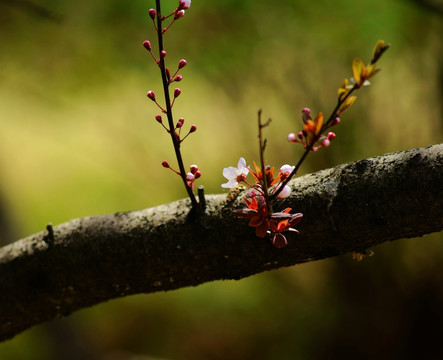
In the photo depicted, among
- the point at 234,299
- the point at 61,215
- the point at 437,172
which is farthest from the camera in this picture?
the point at 61,215

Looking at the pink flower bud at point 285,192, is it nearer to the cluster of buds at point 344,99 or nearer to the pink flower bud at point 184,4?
the cluster of buds at point 344,99

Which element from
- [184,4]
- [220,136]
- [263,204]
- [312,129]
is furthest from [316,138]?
[220,136]

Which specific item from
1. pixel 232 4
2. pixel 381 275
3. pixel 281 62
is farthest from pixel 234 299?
pixel 232 4

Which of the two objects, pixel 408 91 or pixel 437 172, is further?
pixel 408 91

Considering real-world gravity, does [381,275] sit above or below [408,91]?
below

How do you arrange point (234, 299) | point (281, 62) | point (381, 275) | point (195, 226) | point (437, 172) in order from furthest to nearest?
point (234, 299)
point (281, 62)
point (381, 275)
point (195, 226)
point (437, 172)

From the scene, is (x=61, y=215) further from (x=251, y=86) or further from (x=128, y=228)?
(x=128, y=228)

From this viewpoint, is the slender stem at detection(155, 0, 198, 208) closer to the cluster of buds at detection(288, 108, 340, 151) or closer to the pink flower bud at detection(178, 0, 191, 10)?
the pink flower bud at detection(178, 0, 191, 10)
